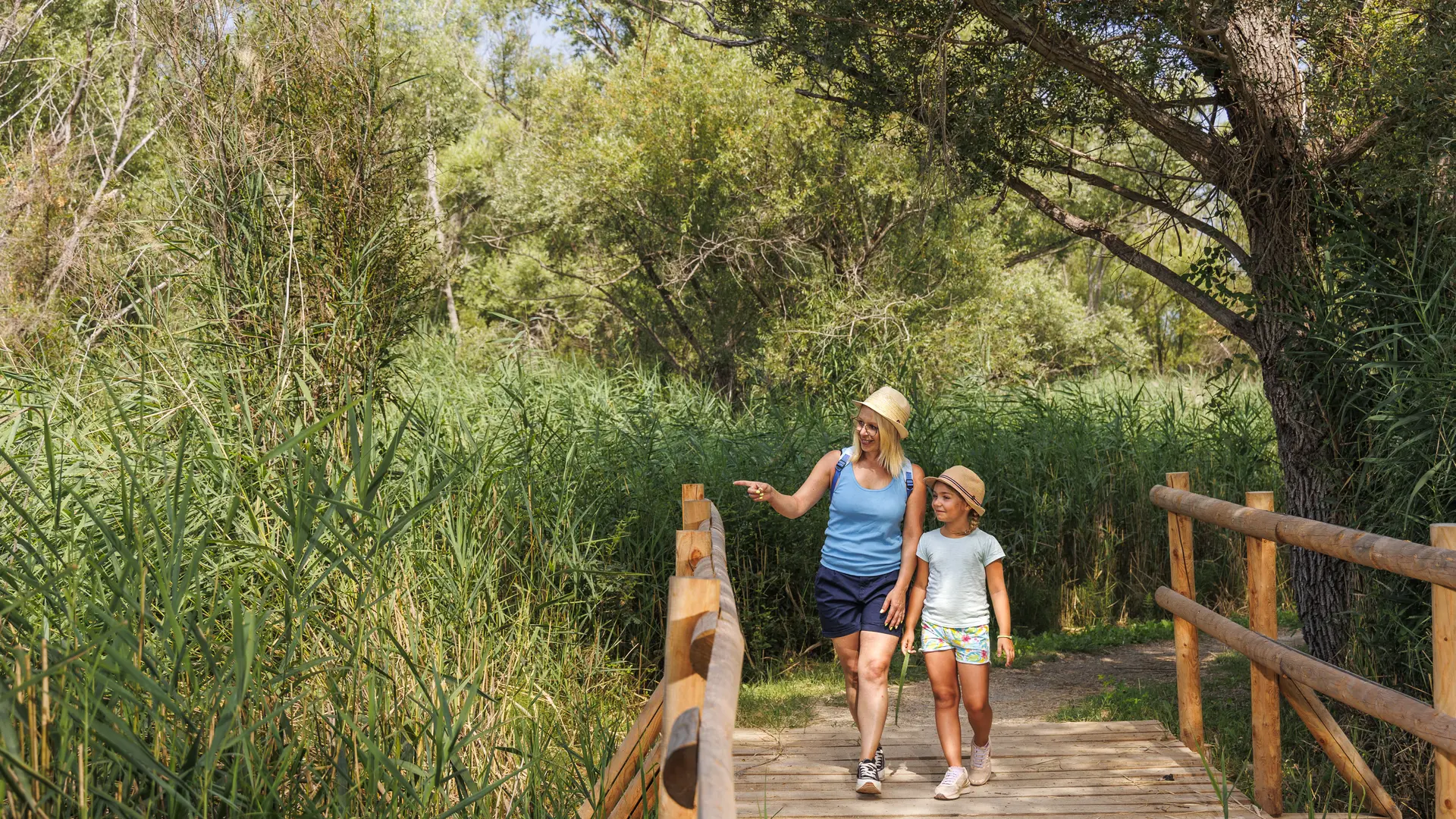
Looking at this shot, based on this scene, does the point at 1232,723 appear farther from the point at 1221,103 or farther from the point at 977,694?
the point at 1221,103

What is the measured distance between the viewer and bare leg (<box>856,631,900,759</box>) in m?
4.40

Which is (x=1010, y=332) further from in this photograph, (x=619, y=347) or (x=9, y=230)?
(x=9, y=230)

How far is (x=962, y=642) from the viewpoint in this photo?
4.37 metres

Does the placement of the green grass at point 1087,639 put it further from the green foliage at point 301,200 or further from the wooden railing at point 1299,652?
the green foliage at point 301,200

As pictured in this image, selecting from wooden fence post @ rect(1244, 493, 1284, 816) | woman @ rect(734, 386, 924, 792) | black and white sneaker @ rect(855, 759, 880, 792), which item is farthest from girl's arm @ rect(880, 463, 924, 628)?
wooden fence post @ rect(1244, 493, 1284, 816)

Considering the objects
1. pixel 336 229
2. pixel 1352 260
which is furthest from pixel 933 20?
pixel 336 229

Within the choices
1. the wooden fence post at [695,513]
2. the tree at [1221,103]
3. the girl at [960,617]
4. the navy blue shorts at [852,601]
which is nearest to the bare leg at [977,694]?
the girl at [960,617]

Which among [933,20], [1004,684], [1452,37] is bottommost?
[1004,684]

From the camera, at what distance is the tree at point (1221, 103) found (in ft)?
17.2

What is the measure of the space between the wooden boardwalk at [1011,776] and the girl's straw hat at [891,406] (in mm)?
1397

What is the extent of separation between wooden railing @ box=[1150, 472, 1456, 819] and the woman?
1.22 meters

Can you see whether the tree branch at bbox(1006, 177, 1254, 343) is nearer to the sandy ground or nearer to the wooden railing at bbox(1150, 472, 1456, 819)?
the wooden railing at bbox(1150, 472, 1456, 819)

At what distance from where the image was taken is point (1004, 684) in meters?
7.05

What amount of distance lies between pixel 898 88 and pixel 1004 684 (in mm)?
3657
